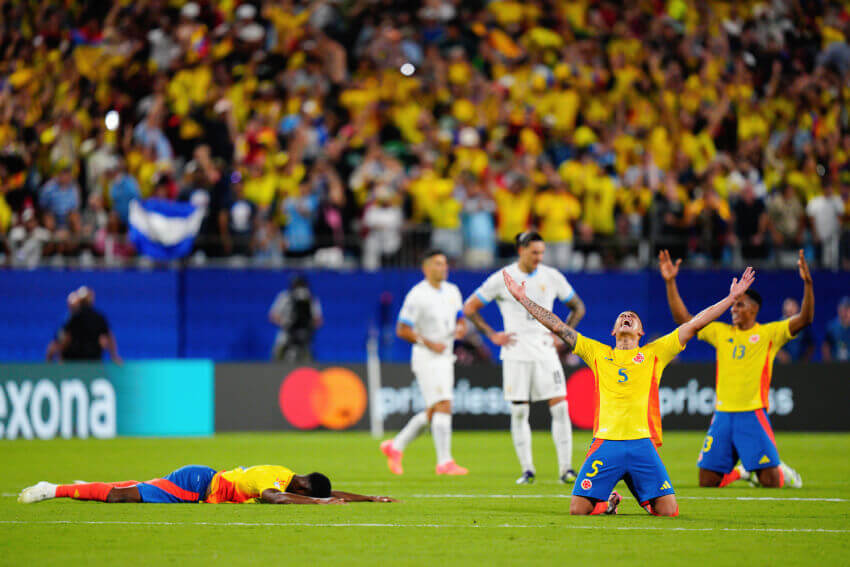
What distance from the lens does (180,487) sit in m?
10.7

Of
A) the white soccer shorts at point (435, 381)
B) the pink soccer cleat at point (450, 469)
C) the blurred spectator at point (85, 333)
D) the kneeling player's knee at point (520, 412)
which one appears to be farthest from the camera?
the blurred spectator at point (85, 333)

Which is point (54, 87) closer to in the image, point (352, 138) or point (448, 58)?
point (352, 138)

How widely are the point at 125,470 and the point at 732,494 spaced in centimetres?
670

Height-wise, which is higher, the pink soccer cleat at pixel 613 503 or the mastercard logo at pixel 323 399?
the mastercard logo at pixel 323 399

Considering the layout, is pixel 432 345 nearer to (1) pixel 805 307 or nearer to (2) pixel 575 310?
(2) pixel 575 310

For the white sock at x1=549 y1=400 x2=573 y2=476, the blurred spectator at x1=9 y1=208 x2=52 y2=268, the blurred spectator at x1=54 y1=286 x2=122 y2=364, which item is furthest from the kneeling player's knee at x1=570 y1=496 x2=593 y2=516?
the blurred spectator at x1=9 y1=208 x2=52 y2=268

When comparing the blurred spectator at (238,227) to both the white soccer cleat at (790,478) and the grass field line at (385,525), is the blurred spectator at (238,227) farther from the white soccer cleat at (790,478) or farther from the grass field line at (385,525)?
the grass field line at (385,525)

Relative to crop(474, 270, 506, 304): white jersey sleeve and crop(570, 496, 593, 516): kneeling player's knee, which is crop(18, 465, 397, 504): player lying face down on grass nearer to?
crop(570, 496, 593, 516): kneeling player's knee

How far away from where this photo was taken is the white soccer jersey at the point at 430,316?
14.8 meters

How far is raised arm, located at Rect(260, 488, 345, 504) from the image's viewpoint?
10016mm

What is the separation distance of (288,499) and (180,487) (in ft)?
3.79

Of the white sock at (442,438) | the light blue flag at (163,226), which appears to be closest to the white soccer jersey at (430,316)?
the white sock at (442,438)

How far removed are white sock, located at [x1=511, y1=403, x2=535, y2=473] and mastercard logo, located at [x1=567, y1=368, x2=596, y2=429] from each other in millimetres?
8167

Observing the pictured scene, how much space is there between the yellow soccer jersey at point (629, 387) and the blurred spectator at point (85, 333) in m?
12.6
